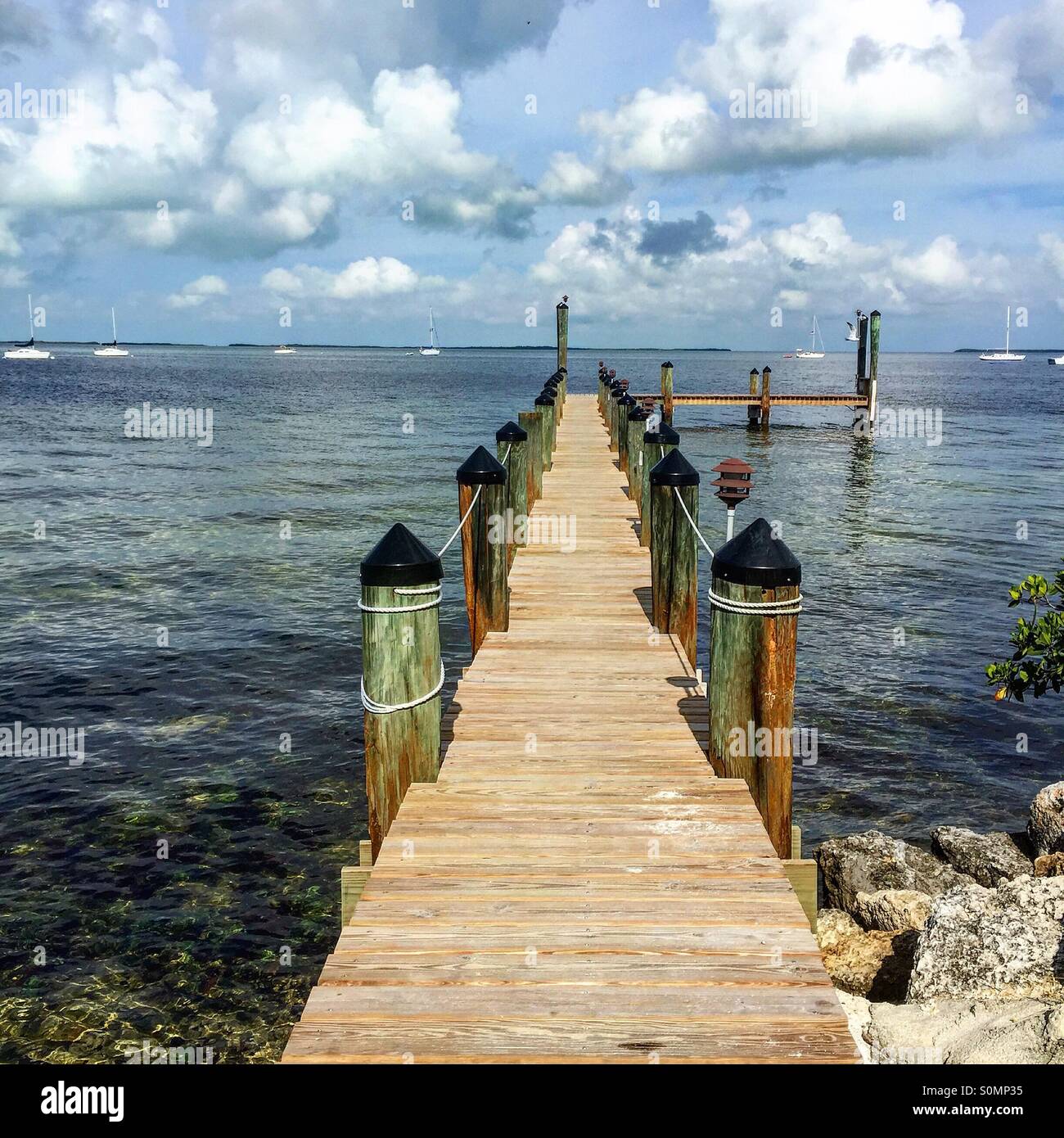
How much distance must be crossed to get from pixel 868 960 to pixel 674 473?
13.6 ft

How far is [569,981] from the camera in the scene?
12.4 feet

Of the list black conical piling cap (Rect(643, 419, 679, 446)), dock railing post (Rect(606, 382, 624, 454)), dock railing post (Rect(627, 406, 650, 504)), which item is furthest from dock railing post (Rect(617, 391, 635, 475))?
black conical piling cap (Rect(643, 419, 679, 446))

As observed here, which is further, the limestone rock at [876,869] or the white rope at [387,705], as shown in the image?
the limestone rock at [876,869]

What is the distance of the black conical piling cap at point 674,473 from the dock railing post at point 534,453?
5480mm

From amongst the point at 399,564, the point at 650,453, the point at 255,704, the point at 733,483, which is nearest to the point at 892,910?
the point at 733,483

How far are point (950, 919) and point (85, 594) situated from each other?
1576 centimetres

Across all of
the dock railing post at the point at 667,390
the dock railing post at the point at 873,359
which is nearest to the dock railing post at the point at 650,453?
the dock railing post at the point at 667,390

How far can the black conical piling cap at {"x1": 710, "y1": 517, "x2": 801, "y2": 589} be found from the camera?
4957 mm

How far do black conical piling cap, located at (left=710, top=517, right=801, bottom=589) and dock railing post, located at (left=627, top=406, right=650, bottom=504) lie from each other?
879 cm

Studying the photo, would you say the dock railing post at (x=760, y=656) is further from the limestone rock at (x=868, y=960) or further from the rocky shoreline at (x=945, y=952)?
the limestone rock at (x=868, y=960)

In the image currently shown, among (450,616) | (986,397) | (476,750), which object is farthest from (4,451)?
(986,397)

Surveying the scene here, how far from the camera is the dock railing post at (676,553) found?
27.1 feet

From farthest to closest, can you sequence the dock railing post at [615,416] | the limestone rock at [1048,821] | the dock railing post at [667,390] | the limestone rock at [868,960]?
the dock railing post at [667,390]
the dock railing post at [615,416]
the limestone rock at [1048,821]
the limestone rock at [868,960]

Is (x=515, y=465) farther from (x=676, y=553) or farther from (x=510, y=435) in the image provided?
(x=676, y=553)
